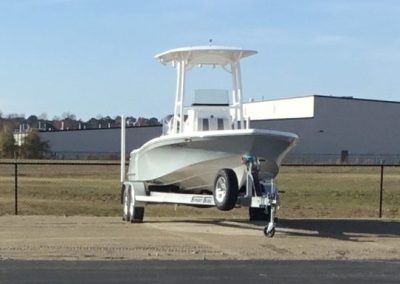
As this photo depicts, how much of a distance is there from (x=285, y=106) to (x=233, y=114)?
262 ft

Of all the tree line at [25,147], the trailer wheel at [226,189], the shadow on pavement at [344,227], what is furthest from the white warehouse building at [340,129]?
the trailer wheel at [226,189]

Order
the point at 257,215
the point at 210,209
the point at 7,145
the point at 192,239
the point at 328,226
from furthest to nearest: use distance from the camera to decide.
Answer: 1. the point at 7,145
2. the point at 210,209
3. the point at 257,215
4. the point at 328,226
5. the point at 192,239

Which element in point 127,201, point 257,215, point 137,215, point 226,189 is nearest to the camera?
point 226,189

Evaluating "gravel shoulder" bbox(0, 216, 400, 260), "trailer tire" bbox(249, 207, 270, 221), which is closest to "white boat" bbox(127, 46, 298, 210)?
"gravel shoulder" bbox(0, 216, 400, 260)

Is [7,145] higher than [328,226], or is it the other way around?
[7,145]

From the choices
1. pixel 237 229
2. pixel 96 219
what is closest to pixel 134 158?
pixel 96 219

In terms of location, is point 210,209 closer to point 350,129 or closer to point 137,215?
point 137,215

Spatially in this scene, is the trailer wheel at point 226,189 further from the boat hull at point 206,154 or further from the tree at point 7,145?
the tree at point 7,145

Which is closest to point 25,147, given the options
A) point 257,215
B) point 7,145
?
point 7,145

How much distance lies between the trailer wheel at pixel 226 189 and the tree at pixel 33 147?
246ft

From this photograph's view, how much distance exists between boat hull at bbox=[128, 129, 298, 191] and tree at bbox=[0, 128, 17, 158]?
75.6 meters
